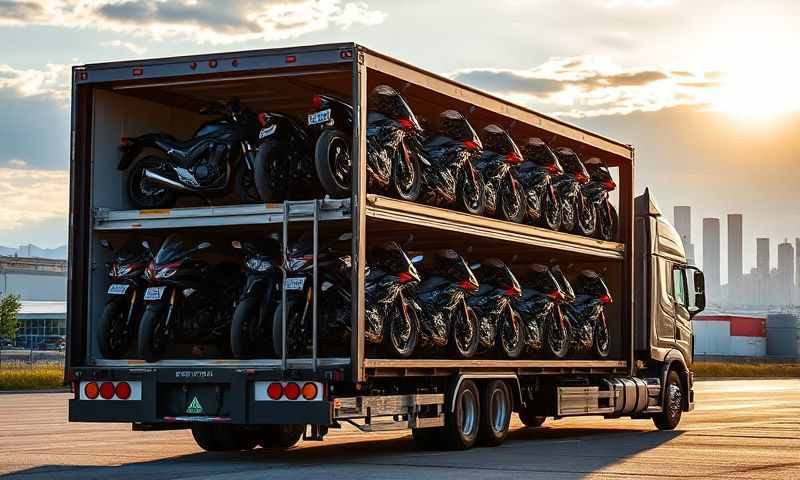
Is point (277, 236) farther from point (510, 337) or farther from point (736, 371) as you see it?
point (736, 371)

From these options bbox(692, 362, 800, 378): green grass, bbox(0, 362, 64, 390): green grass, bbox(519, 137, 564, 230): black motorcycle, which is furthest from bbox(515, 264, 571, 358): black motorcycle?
bbox(692, 362, 800, 378): green grass

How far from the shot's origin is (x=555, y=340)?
18641 millimetres

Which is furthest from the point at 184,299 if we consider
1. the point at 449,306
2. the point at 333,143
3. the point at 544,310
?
the point at 544,310

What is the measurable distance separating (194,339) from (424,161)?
3130 millimetres

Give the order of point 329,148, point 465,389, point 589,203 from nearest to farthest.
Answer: point 329,148, point 465,389, point 589,203

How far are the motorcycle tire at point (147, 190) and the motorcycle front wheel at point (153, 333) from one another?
1.18m

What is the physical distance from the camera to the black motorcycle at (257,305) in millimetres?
13688

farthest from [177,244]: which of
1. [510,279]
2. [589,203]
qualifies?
[589,203]

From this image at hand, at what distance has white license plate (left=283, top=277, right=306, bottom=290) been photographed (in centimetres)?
1333

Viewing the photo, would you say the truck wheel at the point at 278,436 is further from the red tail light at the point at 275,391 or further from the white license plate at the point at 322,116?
the white license plate at the point at 322,116

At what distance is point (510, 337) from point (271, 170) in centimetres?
465

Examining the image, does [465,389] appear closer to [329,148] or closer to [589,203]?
[329,148]

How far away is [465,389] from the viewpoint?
15.5 metres

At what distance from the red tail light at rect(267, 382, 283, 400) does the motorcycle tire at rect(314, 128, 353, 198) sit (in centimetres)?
191
